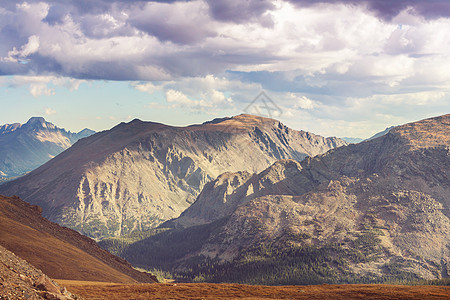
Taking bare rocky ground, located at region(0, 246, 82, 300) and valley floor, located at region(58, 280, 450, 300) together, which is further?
valley floor, located at region(58, 280, 450, 300)

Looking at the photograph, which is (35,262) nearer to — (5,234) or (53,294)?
(5,234)

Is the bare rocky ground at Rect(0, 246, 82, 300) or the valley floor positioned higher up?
the bare rocky ground at Rect(0, 246, 82, 300)

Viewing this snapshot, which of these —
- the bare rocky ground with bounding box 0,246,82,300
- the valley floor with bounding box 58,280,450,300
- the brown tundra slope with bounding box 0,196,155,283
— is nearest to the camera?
the bare rocky ground with bounding box 0,246,82,300

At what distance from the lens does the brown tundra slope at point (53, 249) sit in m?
129

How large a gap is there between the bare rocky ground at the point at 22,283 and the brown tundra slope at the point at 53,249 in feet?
192

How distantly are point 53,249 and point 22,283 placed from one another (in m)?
86.3

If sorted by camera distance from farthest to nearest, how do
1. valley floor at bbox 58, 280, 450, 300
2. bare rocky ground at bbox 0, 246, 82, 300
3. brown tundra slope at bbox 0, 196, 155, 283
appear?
brown tundra slope at bbox 0, 196, 155, 283 → valley floor at bbox 58, 280, 450, 300 → bare rocky ground at bbox 0, 246, 82, 300

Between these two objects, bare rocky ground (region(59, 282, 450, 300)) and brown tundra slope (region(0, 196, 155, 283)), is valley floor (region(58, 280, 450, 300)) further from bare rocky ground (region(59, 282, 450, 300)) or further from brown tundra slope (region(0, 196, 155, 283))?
brown tundra slope (region(0, 196, 155, 283))

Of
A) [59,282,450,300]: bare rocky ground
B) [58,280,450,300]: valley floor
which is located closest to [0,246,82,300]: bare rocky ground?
[59,282,450,300]: bare rocky ground

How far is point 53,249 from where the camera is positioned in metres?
141

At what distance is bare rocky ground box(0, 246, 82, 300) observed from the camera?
56.3 metres

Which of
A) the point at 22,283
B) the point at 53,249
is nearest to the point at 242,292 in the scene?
the point at 22,283

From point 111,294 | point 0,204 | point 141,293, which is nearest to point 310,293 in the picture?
point 141,293

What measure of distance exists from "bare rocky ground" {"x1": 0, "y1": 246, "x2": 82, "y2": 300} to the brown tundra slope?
5844cm
